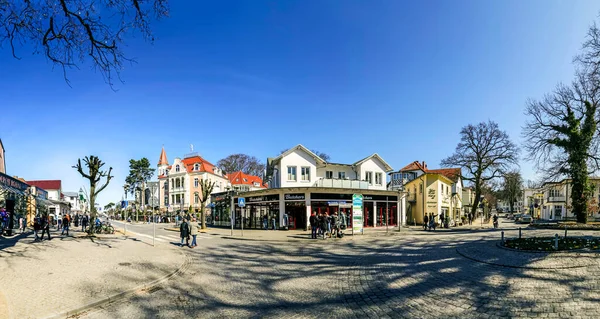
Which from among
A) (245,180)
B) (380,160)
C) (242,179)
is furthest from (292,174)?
(245,180)

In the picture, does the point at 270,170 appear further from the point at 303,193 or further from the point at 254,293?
the point at 254,293

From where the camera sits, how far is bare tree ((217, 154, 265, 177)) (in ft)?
259

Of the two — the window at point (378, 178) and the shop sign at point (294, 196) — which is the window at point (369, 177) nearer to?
the window at point (378, 178)

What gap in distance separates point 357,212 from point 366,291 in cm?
1561

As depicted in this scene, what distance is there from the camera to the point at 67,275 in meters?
8.97

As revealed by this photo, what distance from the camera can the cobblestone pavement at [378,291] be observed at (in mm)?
6184

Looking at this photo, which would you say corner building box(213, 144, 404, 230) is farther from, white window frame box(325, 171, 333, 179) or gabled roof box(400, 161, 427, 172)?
gabled roof box(400, 161, 427, 172)

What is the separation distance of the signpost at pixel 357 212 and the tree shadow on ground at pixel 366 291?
441 inches

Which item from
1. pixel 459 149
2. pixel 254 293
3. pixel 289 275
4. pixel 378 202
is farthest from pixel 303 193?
pixel 459 149

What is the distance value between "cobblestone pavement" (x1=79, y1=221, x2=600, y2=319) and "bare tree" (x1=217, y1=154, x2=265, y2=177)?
69.6m

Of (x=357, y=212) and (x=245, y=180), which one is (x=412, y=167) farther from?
(x=245, y=180)

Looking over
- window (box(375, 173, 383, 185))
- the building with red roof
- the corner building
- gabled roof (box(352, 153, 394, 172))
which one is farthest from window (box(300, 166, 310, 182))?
the building with red roof

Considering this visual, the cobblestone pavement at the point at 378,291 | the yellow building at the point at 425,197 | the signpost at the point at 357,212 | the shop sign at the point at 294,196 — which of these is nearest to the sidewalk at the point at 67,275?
the cobblestone pavement at the point at 378,291

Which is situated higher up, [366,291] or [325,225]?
[366,291]
